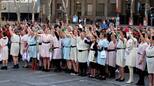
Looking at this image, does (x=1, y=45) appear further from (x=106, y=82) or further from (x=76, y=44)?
(x=106, y=82)

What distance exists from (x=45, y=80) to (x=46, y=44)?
2676 millimetres

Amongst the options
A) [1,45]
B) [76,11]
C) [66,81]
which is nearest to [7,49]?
[1,45]

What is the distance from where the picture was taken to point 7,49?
20.5m

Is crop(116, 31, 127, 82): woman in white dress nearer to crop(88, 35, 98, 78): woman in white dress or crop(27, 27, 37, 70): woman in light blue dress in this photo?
crop(88, 35, 98, 78): woman in white dress

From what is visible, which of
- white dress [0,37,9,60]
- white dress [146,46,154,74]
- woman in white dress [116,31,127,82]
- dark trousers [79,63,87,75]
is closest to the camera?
white dress [146,46,154,74]

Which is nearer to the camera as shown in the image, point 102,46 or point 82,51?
point 102,46

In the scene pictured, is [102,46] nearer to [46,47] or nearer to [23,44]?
[46,47]

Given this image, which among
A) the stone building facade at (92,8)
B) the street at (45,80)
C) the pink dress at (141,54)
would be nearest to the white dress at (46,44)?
the street at (45,80)

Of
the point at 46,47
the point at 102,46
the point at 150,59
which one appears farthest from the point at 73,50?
the point at 150,59

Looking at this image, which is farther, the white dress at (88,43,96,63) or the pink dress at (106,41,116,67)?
the white dress at (88,43,96,63)

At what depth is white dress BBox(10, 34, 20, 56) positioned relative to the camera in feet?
67.6

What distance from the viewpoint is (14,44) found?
68.0ft

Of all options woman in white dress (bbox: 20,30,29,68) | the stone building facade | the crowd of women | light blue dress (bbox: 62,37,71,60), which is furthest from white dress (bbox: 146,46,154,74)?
the stone building facade

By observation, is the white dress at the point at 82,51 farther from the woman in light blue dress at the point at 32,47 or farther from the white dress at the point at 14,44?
the white dress at the point at 14,44
